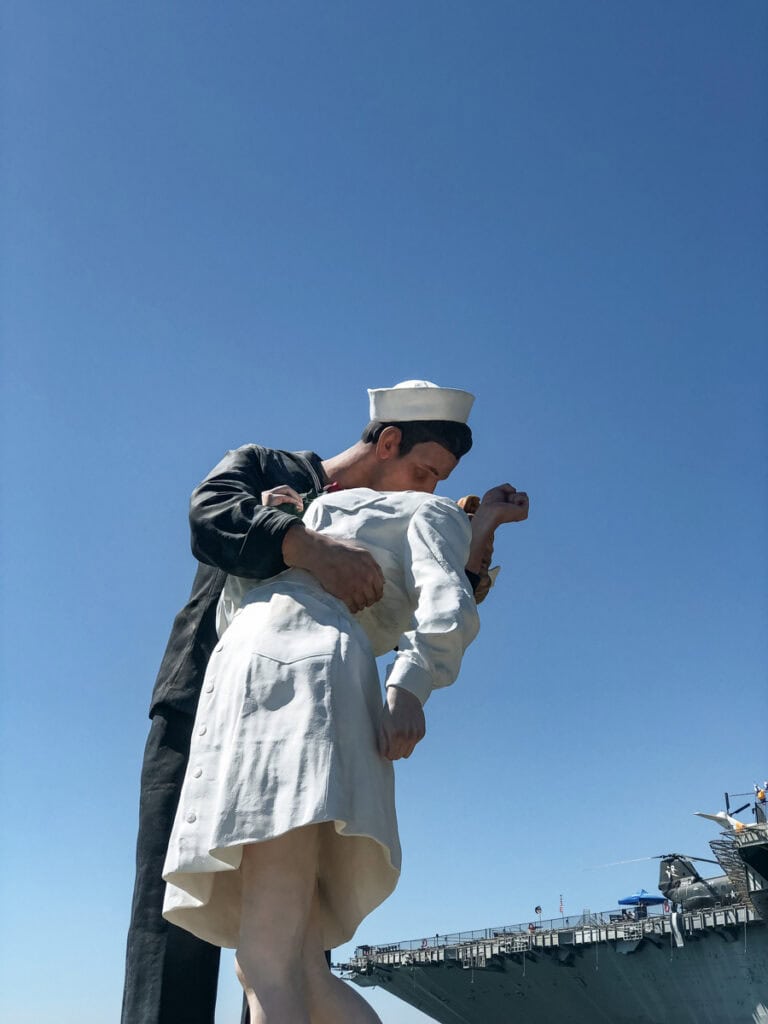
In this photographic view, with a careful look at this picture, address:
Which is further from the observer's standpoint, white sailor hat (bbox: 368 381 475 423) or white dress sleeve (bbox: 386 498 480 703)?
white sailor hat (bbox: 368 381 475 423)

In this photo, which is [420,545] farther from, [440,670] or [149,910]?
[149,910]

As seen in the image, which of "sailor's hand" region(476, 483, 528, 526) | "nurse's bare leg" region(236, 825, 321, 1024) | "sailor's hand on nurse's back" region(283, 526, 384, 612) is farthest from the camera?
"sailor's hand" region(476, 483, 528, 526)

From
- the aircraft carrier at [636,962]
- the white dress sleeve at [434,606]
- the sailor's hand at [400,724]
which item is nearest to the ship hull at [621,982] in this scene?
the aircraft carrier at [636,962]

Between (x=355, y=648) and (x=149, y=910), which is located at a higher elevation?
(x=355, y=648)

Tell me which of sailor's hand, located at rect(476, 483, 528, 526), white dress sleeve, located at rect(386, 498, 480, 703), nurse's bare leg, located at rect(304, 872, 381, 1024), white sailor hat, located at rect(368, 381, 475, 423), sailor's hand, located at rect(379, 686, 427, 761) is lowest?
nurse's bare leg, located at rect(304, 872, 381, 1024)

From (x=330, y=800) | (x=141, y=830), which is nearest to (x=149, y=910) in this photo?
(x=141, y=830)

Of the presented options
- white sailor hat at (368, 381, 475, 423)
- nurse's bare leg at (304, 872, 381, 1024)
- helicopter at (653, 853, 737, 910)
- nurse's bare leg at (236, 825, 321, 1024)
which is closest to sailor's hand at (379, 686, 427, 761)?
nurse's bare leg at (236, 825, 321, 1024)

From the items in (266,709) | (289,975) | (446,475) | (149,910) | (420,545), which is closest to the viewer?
(289,975)

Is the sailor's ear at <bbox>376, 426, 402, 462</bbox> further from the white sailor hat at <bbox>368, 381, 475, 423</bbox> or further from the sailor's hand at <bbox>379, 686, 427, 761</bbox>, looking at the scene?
the sailor's hand at <bbox>379, 686, 427, 761</bbox>

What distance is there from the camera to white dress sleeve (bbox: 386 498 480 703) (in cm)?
182

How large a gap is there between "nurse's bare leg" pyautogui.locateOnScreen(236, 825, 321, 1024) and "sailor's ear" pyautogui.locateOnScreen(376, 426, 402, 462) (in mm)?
986

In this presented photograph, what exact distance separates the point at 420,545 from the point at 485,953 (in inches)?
1223

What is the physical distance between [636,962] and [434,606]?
28.6 metres

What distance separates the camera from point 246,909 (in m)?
1.71
